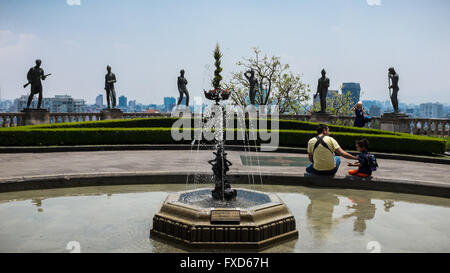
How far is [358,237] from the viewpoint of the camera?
6.12m

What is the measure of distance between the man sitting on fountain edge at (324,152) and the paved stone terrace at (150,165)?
658 mm

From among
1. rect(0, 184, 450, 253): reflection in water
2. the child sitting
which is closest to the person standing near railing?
the child sitting

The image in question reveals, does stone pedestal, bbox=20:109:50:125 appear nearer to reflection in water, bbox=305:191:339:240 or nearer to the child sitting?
reflection in water, bbox=305:191:339:240

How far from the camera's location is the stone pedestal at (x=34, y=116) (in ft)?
78.2

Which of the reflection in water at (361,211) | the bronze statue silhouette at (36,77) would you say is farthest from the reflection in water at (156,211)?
the bronze statue silhouette at (36,77)

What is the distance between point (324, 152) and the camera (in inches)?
366

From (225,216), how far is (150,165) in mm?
6989

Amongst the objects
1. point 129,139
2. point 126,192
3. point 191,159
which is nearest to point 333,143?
point 126,192

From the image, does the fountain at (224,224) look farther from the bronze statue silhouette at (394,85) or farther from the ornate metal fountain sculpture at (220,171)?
the bronze statue silhouette at (394,85)

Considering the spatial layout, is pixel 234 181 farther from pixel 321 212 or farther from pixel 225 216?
pixel 225 216

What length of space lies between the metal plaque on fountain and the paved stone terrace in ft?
14.0

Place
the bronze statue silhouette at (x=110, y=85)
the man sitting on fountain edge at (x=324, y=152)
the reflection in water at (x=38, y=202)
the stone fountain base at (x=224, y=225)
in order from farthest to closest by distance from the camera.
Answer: the bronze statue silhouette at (x=110, y=85) < the man sitting on fountain edge at (x=324, y=152) < the reflection in water at (x=38, y=202) < the stone fountain base at (x=224, y=225)
